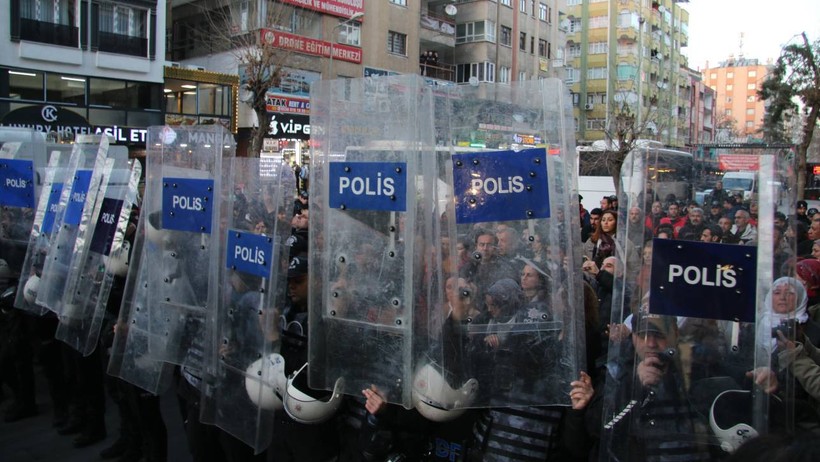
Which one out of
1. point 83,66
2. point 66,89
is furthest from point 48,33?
point 66,89

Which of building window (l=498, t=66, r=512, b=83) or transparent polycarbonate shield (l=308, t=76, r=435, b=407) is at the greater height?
building window (l=498, t=66, r=512, b=83)

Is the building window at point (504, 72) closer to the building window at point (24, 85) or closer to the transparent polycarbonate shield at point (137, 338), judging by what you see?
the building window at point (24, 85)

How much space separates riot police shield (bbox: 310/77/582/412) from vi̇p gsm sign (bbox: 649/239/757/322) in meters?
0.35

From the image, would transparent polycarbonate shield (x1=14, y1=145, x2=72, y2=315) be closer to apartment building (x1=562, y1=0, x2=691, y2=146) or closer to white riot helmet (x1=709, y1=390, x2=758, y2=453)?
white riot helmet (x1=709, y1=390, x2=758, y2=453)

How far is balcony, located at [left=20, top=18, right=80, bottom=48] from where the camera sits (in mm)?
21578

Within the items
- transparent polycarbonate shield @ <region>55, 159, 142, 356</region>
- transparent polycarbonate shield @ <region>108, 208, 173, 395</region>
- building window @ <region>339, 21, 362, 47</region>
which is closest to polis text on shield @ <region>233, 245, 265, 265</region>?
transparent polycarbonate shield @ <region>108, 208, 173, 395</region>

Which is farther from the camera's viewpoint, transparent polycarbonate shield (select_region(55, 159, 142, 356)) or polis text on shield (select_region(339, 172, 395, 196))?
transparent polycarbonate shield (select_region(55, 159, 142, 356))

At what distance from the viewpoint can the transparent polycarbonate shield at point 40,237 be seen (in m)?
5.36

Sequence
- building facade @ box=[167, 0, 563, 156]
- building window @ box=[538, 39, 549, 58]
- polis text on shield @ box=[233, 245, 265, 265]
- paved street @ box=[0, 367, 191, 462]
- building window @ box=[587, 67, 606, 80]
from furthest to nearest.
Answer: building window @ box=[587, 67, 606, 80]
building window @ box=[538, 39, 549, 58]
building facade @ box=[167, 0, 563, 156]
paved street @ box=[0, 367, 191, 462]
polis text on shield @ box=[233, 245, 265, 265]

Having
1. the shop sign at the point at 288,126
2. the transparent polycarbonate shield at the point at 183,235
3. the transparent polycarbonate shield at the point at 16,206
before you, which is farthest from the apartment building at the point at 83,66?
the transparent polycarbonate shield at the point at 183,235

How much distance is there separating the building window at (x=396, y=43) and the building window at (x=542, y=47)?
12.7 meters

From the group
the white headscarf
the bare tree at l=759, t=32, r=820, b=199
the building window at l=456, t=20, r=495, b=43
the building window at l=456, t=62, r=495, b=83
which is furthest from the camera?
the building window at l=456, t=20, r=495, b=43

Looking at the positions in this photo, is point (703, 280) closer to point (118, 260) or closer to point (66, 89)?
point (118, 260)

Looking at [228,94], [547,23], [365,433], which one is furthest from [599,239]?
[547,23]
